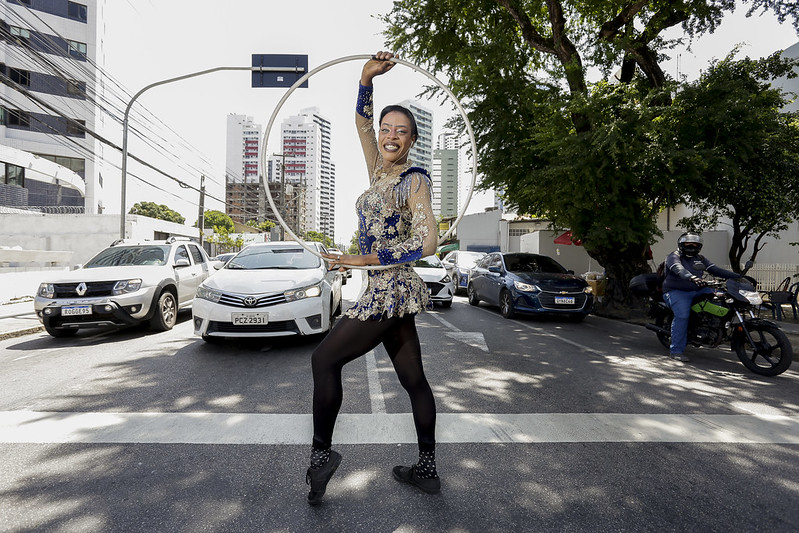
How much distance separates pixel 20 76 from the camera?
38.7 metres

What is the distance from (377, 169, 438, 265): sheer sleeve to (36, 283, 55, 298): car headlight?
22.7 feet

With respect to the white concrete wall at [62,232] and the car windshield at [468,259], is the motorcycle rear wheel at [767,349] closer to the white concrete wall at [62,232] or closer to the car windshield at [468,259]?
the car windshield at [468,259]

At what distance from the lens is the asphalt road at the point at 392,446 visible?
7.18 ft

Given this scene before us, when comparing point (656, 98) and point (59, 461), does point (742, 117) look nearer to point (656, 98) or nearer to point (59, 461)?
point (656, 98)

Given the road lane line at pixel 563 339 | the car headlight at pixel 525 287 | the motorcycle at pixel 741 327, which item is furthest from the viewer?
the car headlight at pixel 525 287

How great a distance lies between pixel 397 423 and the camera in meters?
3.41

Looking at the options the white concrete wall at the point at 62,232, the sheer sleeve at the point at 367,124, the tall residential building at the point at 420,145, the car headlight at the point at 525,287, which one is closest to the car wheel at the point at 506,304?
the car headlight at the point at 525,287

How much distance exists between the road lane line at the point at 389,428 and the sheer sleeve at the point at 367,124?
6.15 ft

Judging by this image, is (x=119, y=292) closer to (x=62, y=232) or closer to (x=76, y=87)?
(x=76, y=87)

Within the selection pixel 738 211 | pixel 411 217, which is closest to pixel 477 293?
pixel 738 211

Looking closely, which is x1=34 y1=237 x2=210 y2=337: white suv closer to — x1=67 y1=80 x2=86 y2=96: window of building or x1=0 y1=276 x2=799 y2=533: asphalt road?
x1=0 y1=276 x2=799 y2=533: asphalt road

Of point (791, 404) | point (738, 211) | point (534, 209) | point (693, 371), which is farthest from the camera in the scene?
point (738, 211)

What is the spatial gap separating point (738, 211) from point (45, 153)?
162 feet

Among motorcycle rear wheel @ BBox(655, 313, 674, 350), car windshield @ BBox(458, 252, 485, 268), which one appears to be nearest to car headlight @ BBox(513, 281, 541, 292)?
motorcycle rear wheel @ BBox(655, 313, 674, 350)
